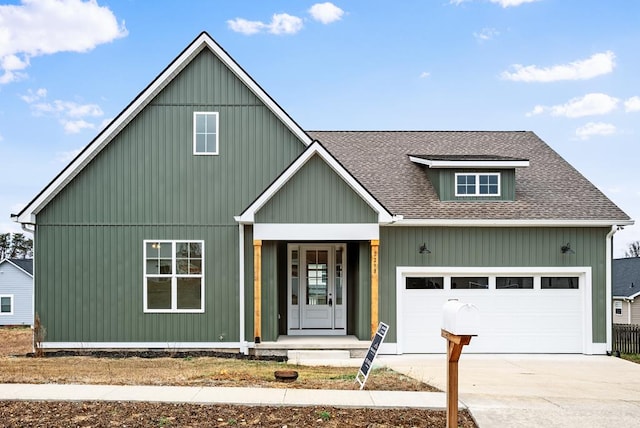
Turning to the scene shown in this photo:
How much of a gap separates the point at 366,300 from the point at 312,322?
2.16 m

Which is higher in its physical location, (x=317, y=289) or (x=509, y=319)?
(x=317, y=289)

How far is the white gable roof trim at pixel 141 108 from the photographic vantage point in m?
15.6

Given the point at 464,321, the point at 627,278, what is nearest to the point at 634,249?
the point at 627,278

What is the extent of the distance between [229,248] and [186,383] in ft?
19.4

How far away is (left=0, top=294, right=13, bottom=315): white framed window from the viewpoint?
47919 millimetres

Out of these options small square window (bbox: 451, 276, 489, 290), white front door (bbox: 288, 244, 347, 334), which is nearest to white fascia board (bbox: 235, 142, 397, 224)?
white front door (bbox: 288, 244, 347, 334)

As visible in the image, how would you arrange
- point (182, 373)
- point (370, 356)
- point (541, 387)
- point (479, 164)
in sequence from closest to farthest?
point (370, 356) < point (541, 387) < point (182, 373) < point (479, 164)

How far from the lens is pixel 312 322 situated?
17078 mm

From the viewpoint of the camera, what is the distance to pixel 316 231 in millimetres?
14969

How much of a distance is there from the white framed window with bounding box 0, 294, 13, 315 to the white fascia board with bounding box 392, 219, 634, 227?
4081cm

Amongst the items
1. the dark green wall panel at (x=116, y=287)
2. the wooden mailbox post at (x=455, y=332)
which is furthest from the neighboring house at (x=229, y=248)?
the wooden mailbox post at (x=455, y=332)

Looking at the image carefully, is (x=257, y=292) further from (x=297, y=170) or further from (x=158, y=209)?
(x=158, y=209)

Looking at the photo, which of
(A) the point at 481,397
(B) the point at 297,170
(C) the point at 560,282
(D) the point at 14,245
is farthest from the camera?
(D) the point at 14,245

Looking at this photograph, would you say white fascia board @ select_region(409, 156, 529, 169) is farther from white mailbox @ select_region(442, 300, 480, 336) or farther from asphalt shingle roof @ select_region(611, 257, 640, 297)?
asphalt shingle roof @ select_region(611, 257, 640, 297)
